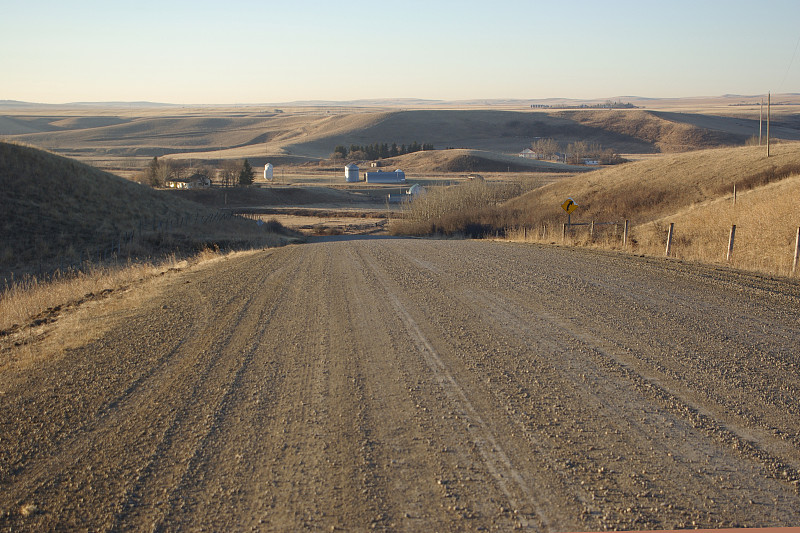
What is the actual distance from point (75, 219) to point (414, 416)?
3247cm

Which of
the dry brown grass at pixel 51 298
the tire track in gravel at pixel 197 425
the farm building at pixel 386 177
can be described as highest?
the tire track in gravel at pixel 197 425

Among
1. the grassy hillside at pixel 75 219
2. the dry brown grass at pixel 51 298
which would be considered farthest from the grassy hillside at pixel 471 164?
the dry brown grass at pixel 51 298

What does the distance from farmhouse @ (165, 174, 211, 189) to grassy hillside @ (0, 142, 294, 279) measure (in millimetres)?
41837

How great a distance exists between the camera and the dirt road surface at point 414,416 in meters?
4.40

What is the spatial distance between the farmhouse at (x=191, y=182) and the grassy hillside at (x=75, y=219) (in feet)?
137

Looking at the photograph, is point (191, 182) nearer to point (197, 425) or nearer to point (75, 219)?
point (75, 219)

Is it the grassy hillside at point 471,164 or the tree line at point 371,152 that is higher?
the tree line at point 371,152

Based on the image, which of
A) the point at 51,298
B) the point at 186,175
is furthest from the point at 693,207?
the point at 186,175

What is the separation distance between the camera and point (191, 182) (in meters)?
87.4

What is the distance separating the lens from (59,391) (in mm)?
7156

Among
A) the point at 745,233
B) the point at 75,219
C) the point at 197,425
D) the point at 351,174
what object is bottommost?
the point at 351,174

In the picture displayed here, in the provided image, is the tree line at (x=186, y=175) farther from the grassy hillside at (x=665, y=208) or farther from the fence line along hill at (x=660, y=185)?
the fence line along hill at (x=660, y=185)

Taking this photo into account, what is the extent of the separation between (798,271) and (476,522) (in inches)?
550

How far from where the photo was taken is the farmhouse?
85562 mm
